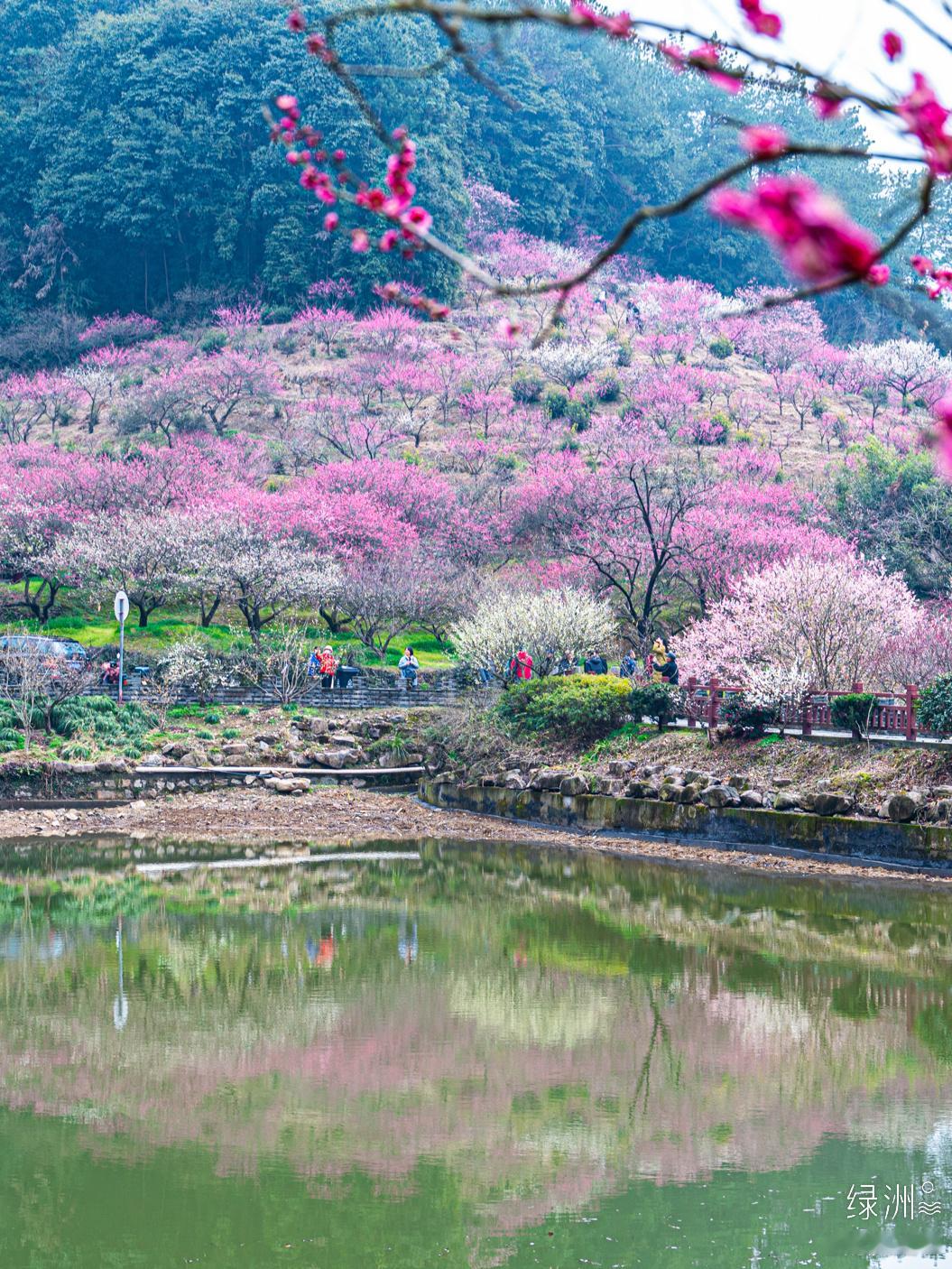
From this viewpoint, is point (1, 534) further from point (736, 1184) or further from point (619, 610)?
point (736, 1184)

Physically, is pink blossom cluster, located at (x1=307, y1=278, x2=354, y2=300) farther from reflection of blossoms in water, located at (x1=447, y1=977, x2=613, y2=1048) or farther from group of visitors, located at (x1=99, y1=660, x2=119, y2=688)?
reflection of blossoms in water, located at (x1=447, y1=977, x2=613, y2=1048)

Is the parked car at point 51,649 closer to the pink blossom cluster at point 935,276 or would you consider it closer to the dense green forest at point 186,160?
the pink blossom cluster at point 935,276

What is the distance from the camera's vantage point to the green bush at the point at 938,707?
1956 cm

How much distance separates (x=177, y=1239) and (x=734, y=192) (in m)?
6.91

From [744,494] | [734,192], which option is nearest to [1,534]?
[744,494]

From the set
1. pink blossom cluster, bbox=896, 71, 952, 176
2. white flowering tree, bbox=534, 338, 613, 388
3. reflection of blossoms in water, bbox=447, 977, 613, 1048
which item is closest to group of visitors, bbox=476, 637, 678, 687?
reflection of blossoms in water, bbox=447, 977, 613, 1048

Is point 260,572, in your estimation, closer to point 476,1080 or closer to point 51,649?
point 51,649

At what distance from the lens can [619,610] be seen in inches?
1521

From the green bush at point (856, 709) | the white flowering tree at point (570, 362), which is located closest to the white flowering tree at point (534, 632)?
the green bush at point (856, 709)

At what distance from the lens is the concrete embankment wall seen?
61.4 feet

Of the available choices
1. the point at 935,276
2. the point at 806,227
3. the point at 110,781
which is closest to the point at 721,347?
the point at 110,781

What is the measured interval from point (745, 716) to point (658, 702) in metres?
2.34

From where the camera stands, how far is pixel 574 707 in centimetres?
2623

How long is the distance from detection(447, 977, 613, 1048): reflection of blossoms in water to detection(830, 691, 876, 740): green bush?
975 centimetres
